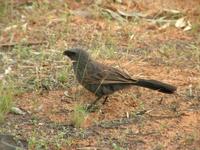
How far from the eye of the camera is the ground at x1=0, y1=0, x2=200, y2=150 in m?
5.50

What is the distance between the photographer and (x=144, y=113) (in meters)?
5.92

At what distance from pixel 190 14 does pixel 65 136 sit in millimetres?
3728

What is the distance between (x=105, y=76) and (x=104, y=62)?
1116 millimetres

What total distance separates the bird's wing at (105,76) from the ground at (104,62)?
0.29m

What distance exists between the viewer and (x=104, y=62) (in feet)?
23.0

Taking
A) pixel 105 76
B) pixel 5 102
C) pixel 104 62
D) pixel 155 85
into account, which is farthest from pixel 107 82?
pixel 104 62

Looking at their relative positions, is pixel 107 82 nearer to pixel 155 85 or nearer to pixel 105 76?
pixel 105 76

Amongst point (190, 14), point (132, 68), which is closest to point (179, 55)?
point (132, 68)

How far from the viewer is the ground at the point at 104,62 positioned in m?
5.50

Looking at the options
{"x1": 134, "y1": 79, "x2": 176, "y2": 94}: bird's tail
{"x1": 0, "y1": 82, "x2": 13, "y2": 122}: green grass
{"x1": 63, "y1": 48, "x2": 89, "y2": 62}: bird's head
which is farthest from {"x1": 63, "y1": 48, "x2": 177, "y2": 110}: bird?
{"x1": 0, "y1": 82, "x2": 13, "y2": 122}: green grass

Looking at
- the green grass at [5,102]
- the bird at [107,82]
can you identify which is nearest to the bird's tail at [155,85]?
the bird at [107,82]

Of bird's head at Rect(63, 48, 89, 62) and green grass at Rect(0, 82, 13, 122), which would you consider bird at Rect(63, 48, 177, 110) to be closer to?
bird's head at Rect(63, 48, 89, 62)

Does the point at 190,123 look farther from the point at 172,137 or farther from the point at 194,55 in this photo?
the point at 194,55

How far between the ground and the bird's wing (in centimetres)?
29
